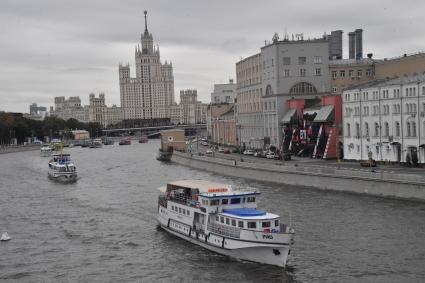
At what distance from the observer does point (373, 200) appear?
56656 millimetres

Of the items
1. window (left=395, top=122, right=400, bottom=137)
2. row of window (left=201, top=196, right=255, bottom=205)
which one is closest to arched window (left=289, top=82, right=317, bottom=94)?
window (left=395, top=122, right=400, bottom=137)

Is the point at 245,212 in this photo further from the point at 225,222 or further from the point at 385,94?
the point at 385,94

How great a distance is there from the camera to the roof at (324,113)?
86.8 meters

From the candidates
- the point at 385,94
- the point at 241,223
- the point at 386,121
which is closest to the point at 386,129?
the point at 386,121

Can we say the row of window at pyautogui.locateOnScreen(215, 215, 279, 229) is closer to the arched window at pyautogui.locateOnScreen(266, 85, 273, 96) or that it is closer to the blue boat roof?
the blue boat roof

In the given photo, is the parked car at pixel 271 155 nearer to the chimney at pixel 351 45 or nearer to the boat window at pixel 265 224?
the chimney at pixel 351 45

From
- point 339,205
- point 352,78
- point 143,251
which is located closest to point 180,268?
point 143,251

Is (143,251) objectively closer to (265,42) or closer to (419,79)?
(419,79)

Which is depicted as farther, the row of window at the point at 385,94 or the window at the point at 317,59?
the window at the point at 317,59

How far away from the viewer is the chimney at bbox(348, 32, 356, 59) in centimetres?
12284

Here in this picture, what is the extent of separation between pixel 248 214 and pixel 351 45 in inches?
3560

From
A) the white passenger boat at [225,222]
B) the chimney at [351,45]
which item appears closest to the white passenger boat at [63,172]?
the white passenger boat at [225,222]

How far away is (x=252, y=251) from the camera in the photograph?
39.2 m

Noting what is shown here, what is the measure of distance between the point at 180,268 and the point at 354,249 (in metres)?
11.1
